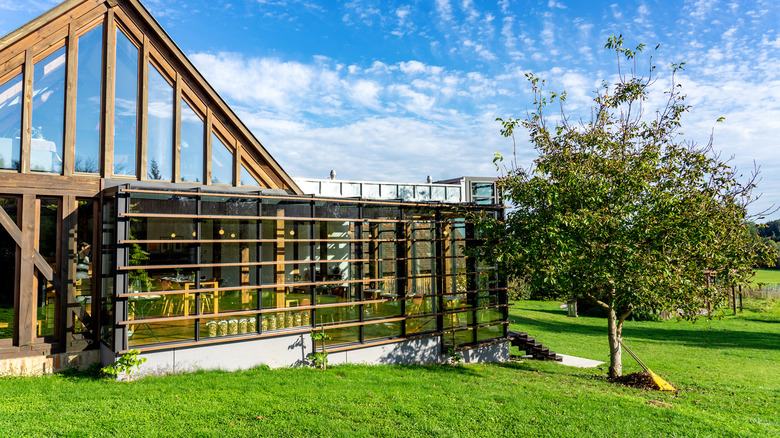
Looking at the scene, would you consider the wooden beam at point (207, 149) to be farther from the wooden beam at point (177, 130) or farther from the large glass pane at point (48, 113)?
the large glass pane at point (48, 113)

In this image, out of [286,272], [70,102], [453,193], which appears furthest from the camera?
[453,193]

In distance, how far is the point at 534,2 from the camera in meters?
13.7

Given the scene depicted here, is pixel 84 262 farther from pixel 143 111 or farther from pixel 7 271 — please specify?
pixel 143 111

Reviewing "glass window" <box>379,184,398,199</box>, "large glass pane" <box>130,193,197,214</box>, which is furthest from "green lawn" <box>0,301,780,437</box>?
"glass window" <box>379,184,398,199</box>

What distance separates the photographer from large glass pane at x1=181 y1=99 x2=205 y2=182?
11.1 metres

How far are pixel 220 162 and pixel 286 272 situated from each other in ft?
10.9

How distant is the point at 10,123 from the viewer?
9289 millimetres

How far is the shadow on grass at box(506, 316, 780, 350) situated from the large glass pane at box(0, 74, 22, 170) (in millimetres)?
19295

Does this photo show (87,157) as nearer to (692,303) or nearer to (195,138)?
(195,138)

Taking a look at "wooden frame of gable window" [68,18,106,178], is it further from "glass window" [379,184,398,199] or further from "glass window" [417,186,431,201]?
"glass window" [417,186,431,201]

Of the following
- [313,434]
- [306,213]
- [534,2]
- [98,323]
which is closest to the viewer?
[313,434]

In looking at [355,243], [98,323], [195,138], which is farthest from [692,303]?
[98,323]

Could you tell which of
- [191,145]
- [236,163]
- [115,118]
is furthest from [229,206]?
[115,118]

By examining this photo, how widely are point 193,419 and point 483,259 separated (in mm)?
7990
